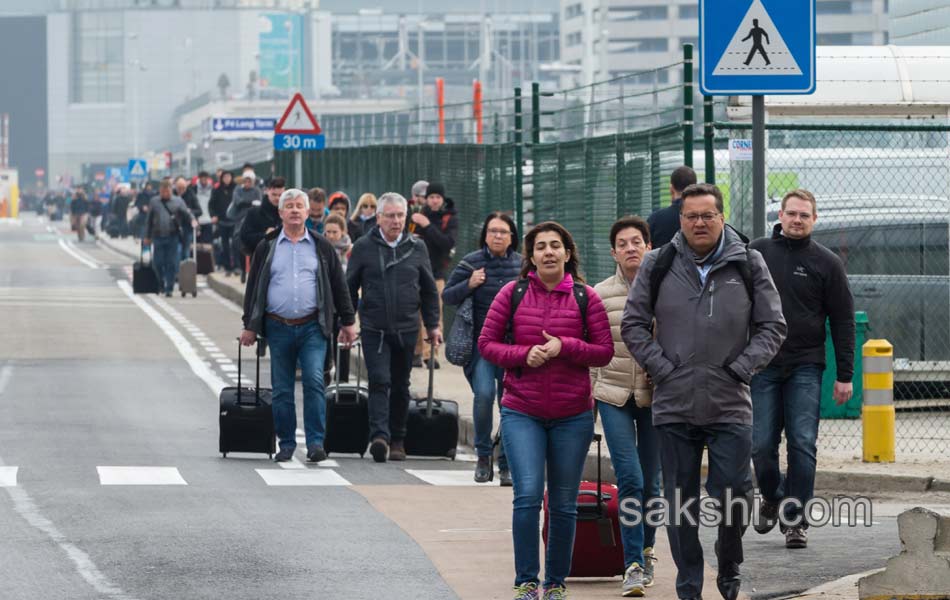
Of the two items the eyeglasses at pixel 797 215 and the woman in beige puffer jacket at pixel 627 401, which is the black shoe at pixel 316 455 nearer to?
the eyeglasses at pixel 797 215

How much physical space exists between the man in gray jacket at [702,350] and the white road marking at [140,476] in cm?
523

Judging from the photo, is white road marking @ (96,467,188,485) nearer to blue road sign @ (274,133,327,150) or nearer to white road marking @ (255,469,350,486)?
white road marking @ (255,469,350,486)

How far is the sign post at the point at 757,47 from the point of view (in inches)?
486

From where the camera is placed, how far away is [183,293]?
114 feet

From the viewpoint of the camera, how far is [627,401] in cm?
984

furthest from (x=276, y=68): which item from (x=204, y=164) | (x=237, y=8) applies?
(x=204, y=164)

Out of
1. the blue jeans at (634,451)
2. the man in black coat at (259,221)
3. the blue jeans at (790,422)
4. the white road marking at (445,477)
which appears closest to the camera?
the blue jeans at (634,451)

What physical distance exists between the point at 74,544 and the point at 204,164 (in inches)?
2039

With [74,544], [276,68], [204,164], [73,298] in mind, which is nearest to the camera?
[74,544]

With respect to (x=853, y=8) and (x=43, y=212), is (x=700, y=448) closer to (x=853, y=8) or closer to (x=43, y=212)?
(x=43, y=212)

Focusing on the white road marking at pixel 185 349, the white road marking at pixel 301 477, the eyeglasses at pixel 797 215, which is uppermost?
the eyeglasses at pixel 797 215

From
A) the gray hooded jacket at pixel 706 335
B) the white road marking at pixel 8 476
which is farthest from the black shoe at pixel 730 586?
the white road marking at pixel 8 476

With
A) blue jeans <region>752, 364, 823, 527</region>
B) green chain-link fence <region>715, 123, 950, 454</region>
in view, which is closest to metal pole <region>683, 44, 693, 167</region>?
green chain-link fence <region>715, 123, 950, 454</region>

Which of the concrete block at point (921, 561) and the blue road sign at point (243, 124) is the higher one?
the blue road sign at point (243, 124)
